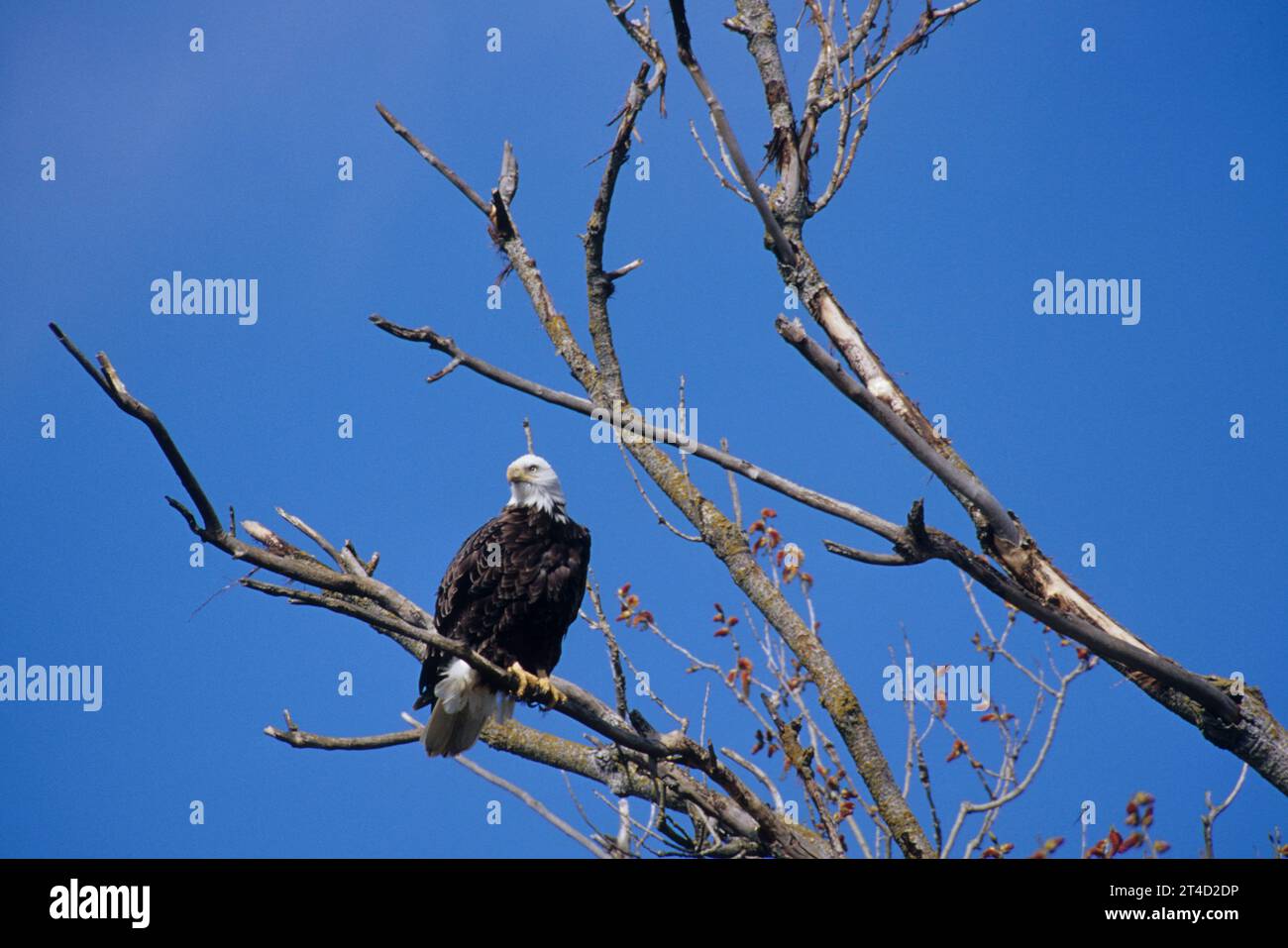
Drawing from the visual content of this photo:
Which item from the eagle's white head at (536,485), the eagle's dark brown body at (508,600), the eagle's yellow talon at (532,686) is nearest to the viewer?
the eagle's yellow talon at (532,686)

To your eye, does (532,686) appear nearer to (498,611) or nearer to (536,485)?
(498,611)

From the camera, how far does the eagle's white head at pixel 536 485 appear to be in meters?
5.54

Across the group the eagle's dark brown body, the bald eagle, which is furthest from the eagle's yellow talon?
the eagle's dark brown body

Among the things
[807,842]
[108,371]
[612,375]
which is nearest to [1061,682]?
[807,842]

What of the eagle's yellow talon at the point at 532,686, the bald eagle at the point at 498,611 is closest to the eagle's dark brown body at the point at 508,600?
the bald eagle at the point at 498,611

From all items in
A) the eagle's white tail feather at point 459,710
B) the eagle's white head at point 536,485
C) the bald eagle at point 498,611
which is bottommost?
the eagle's white tail feather at point 459,710

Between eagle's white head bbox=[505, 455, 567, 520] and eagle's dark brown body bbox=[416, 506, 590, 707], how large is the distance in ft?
0.73

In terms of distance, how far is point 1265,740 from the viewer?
3.35 meters

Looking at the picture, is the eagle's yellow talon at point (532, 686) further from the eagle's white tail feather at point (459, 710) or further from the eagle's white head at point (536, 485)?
the eagle's white head at point (536, 485)

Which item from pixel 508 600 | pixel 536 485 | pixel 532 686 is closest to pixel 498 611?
pixel 508 600

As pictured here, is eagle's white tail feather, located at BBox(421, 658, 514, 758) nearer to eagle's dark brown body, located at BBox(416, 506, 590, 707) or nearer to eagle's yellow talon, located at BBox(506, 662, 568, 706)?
eagle's dark brown body, located at BBox(416, 506, 590, 707)

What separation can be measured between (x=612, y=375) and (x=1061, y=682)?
7.59 feet

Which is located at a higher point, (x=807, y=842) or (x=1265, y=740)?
(x=1265, y=740)
